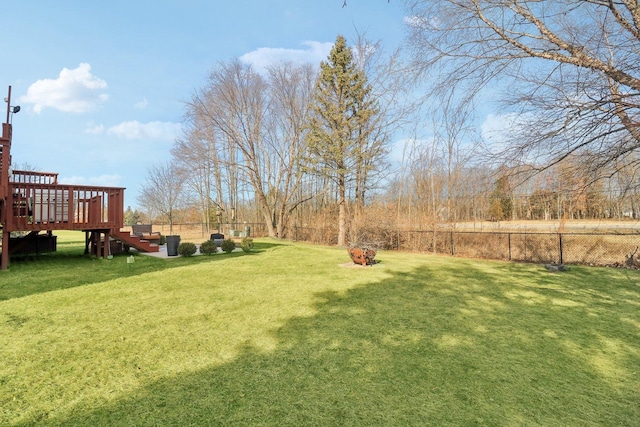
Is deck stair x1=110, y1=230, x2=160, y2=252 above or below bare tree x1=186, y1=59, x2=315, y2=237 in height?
below

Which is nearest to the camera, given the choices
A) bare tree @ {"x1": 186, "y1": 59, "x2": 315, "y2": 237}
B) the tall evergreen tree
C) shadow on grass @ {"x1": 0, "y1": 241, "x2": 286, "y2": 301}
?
shadow on grass @ {"x1": 0, "y1": 241, "x2": 286, "y2": 301}

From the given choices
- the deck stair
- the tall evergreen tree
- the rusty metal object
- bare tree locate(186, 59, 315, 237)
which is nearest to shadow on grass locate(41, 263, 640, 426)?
the rusty metal object

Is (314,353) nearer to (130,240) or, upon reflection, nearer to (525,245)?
(130,240)

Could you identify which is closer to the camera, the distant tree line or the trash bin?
the distant tree line

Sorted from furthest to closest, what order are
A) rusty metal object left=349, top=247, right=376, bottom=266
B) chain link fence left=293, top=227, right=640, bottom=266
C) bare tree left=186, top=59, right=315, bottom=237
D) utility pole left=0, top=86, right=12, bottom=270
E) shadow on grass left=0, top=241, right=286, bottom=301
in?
bare tree left=186, top=59, right=315, bottom=237
chain link fence left=293, top=227, right=640, bottom=266
rusty metal object left=349, top=247, right=376, bottom=266
utility pole left=0, top=86, right=12, bottom=270
shadow on grass left=0, top=241, right=286, bottom=301

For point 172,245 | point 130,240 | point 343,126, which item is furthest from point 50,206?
point 343,126

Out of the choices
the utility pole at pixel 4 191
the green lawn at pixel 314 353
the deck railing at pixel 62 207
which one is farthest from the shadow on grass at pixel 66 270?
the deck railing at pixel 62 207

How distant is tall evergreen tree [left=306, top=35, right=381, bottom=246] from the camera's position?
15.3 metres

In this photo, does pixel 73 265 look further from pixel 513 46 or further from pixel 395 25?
pixel 513 46

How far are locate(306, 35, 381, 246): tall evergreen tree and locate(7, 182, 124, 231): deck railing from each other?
950cm

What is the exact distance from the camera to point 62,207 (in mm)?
7590

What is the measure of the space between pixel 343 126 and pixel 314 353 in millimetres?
13723

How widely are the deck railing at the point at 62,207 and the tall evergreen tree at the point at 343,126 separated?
9505 mm

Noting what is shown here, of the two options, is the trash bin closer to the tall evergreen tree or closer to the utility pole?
the utility pole
